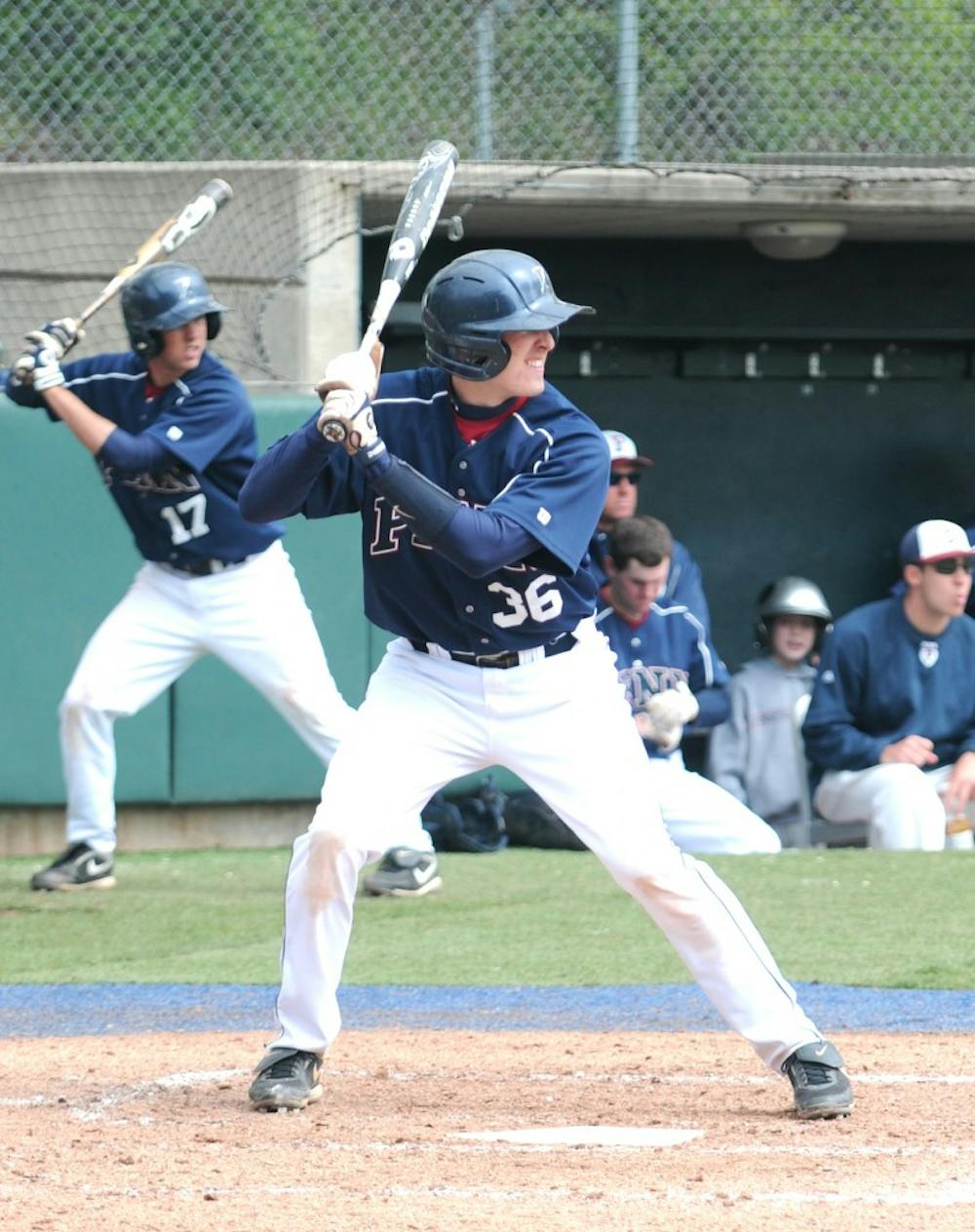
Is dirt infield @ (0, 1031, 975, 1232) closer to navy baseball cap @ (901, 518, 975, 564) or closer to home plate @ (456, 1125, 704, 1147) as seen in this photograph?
home plate @ (456, 1125, 704, 1147)

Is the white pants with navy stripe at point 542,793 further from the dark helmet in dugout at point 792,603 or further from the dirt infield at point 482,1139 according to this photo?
the dark helmet in dugout at point 792,603

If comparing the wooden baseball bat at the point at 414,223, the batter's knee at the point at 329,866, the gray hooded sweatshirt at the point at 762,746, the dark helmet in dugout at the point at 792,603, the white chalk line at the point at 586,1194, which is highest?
the wooden baseball bat at the point at 414,223

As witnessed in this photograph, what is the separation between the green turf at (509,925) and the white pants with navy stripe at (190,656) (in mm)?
362

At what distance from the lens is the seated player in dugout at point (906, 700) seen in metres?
6.67

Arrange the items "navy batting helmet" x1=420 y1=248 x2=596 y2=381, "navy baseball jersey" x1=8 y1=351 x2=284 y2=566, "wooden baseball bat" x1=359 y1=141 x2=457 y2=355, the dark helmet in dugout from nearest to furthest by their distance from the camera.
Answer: "navy batting helmet" x1=420 y1=248 x2=596 y2=381 < "wooden baseball bat" x1=359 y1=141 x2=457 y2=355 < "navy baseball jersey" x1=8 y1=351 x2=284 y2=566 < the dark helmet in dugout

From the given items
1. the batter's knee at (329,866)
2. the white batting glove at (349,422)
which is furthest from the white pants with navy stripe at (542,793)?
the white batting glove at (349,422)

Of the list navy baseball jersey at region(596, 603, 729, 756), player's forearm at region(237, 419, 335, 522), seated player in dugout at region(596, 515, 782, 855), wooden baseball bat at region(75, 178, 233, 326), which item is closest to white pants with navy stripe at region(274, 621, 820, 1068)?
player's forearm at region(237, 419, 335, 522)

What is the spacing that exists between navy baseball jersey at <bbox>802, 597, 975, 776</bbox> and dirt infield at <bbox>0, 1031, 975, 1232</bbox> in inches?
113

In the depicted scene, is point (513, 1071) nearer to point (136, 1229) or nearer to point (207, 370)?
point (136, 1229)

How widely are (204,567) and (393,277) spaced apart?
7.61 feet

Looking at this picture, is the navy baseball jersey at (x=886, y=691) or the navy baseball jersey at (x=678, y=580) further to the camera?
the navy baseball jersey at (x=678, y=580)

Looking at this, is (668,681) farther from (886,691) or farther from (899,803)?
(899,803)

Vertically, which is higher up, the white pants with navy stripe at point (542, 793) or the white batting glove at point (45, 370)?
the white batting glove at point (45, 370)

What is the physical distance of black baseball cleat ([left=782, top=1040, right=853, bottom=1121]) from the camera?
10.4 ft
